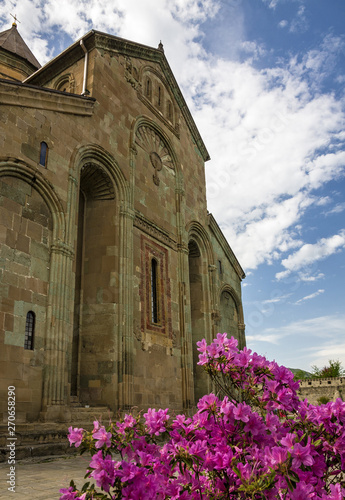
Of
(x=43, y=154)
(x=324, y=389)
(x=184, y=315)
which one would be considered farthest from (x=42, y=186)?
(x=324, y=389)

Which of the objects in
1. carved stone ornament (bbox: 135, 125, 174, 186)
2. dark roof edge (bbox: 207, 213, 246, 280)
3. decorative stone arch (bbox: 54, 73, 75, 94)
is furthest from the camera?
dark roof edge (bbox: 207, 213, 246, 280)

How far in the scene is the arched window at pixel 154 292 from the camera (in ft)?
49.1

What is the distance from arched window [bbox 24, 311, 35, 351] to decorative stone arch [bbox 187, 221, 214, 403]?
30.2 ft

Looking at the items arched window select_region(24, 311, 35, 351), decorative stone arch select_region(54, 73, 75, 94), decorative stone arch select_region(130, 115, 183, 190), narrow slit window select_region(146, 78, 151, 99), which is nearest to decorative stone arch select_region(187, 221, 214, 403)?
decorative stone arch select_region(130, 115, 183, 190)

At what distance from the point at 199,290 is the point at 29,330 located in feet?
35.2

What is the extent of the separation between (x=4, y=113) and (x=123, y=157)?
5.02 m

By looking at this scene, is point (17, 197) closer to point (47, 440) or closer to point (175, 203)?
point (47, 440)

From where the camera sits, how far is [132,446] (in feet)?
9.00

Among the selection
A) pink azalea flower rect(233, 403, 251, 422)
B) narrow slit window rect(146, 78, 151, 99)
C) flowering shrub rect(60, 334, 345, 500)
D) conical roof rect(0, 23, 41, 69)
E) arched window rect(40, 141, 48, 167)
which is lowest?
flowering shrub rect(60, 334, 345, 500)

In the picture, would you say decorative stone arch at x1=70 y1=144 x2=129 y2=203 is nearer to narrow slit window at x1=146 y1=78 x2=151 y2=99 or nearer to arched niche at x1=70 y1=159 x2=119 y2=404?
arched niche at x1=70 y1=159 x2=119 y2=404

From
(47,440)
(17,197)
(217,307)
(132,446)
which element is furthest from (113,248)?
(132,446)

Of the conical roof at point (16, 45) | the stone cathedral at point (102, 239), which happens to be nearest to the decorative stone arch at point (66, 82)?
the stone cathedral at point (102, 239)

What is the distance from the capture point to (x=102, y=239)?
1366 cm

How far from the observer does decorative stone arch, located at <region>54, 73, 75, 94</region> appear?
15.2 metres
